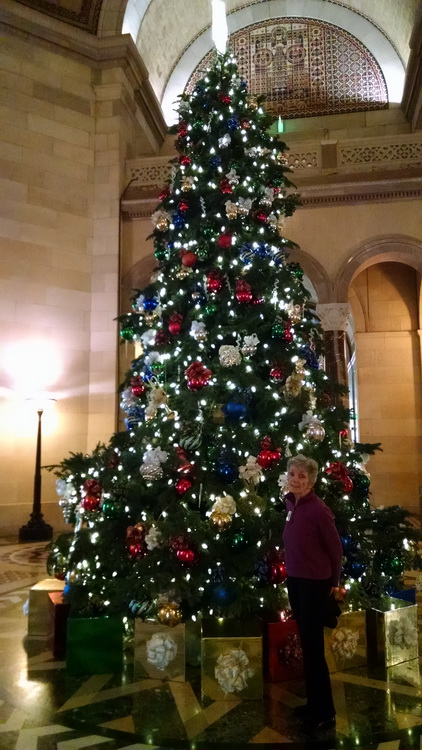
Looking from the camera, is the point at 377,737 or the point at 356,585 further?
the point at 356,585

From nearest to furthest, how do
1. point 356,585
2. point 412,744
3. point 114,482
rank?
point 412,744, point 356,585, point 114,482

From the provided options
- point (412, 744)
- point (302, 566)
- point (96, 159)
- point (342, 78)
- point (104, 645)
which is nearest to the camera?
point (412, 744)

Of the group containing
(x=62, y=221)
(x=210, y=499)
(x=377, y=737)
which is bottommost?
(x=377, y=737)

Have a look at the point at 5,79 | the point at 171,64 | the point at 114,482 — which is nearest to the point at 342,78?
the point at 171,64

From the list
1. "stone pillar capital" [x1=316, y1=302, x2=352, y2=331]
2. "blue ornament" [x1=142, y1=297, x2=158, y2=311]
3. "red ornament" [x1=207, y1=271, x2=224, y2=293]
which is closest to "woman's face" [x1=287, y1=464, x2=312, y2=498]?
"red ornament" [x1=207, y1=271, x2=224, y2=293]

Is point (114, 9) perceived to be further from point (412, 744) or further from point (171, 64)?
point (412, 744)

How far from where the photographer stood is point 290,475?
8.59 ft

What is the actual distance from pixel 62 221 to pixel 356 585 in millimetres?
7363

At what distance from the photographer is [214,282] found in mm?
4051

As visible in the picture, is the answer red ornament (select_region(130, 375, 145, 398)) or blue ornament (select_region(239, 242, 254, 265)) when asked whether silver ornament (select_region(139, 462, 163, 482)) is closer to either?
red ornament (select_region(130, 375, 145, 398))

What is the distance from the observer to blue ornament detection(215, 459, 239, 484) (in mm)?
3564

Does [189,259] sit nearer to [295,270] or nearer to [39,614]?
[295,270]

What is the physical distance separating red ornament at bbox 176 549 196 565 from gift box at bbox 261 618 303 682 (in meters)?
0.53

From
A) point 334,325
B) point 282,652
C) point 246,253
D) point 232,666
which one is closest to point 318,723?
point 232,666
